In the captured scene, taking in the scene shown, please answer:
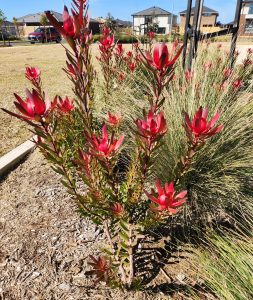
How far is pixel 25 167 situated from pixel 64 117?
1.02m

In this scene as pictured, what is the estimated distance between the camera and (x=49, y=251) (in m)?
2.00

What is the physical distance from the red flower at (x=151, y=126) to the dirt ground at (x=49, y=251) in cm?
111

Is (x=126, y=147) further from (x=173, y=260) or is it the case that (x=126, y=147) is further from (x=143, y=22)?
(x=143, y=22)

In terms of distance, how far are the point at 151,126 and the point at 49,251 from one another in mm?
1380

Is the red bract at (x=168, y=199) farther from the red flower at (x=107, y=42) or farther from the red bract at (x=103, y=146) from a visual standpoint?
the red flower at (x=107, y=42)

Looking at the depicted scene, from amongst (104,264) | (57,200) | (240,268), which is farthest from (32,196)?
(240,268)

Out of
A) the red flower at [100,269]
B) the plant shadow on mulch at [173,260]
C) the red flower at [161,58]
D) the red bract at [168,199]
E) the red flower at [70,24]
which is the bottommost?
the plant shadow on mulch at [173,260]

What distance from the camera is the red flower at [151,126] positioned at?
43.2 inches

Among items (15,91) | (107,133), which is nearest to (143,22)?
(15,91)

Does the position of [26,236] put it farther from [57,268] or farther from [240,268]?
[240,268]

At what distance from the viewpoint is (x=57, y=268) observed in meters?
1.89

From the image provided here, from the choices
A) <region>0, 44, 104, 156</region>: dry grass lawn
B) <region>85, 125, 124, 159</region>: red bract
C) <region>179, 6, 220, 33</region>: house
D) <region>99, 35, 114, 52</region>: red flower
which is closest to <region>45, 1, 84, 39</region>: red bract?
<region>85, 125, 124, 159</region>: red bract

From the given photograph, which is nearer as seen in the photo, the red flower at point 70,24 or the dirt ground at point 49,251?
the red flower at point 70,24

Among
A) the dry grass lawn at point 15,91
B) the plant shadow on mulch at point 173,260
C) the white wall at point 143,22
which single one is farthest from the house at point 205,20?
the plant shadow on mulch at point 173,260
